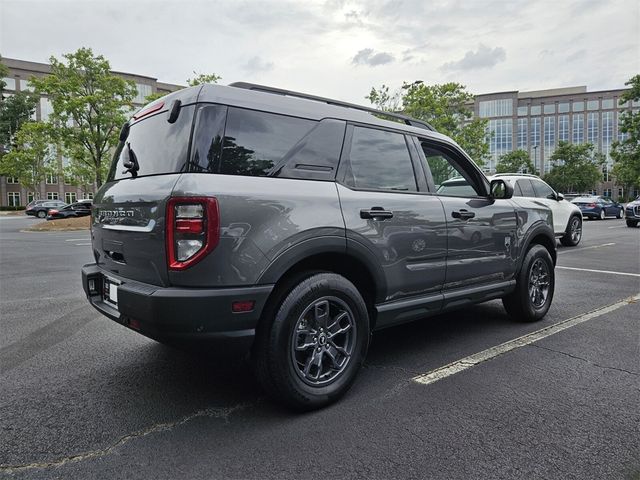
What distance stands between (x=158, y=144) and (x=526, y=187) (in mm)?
10013

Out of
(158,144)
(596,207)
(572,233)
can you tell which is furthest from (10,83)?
(158,144)

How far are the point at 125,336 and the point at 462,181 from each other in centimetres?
352

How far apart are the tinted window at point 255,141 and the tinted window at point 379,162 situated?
1.64ft

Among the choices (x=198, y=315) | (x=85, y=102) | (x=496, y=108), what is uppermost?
(x=496, y=108)

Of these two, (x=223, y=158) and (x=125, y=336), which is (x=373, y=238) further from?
(x=125, y=336)

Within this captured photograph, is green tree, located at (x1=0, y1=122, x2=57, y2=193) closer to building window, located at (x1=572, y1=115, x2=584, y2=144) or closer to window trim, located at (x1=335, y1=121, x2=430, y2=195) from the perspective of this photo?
window trim, located at (x1=335, y1=121, x2=430, y2=195)

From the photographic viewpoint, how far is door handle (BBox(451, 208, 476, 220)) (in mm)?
3768

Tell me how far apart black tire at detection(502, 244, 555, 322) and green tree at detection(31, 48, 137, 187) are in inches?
1049

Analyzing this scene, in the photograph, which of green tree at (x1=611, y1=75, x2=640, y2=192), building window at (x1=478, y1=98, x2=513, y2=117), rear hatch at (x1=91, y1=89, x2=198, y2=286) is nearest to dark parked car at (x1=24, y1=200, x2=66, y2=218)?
rear hatch at (x1=91, y1=89, x2=198, y2=286)

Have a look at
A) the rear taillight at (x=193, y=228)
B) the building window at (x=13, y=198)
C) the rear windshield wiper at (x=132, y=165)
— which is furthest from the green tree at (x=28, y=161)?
the rear taillight at (x=193, y=228)

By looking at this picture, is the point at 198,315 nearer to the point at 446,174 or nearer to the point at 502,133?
the point at 446,174

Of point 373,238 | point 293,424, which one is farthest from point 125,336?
point 373,238

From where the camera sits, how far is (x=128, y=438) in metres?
2.51

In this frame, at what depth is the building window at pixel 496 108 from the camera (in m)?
91.2
